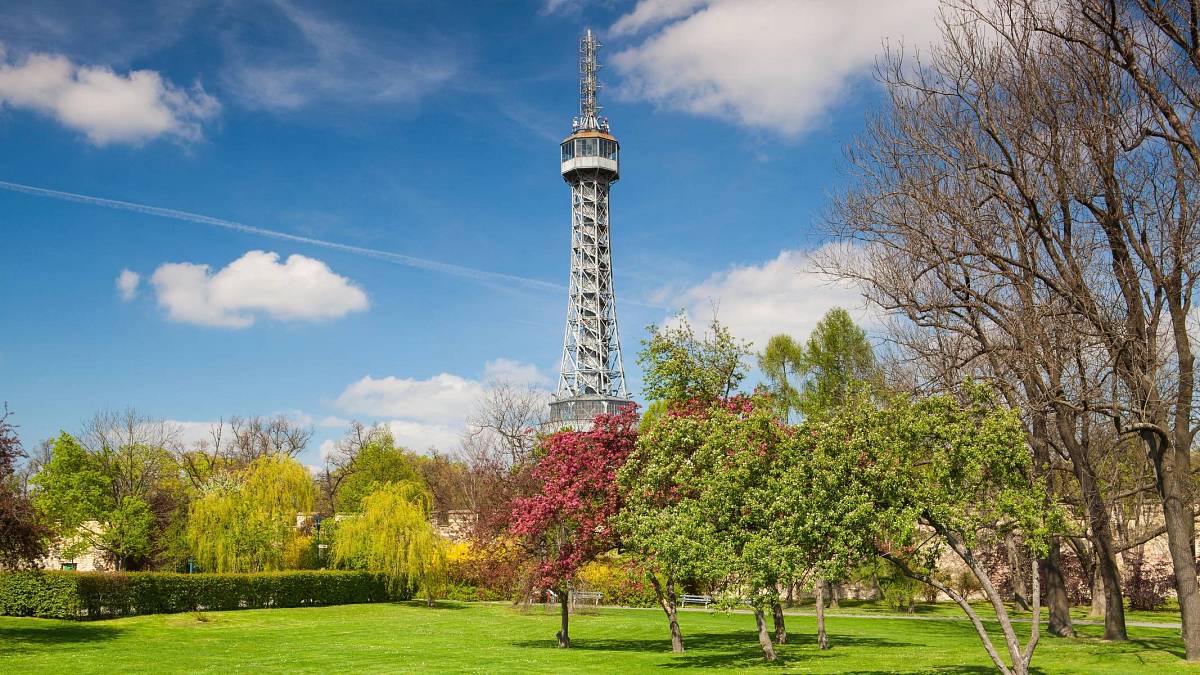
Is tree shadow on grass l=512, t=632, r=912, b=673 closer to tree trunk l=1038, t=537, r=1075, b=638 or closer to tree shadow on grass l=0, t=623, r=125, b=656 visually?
tree trunk l=1038, t=537, r=1075, b=638

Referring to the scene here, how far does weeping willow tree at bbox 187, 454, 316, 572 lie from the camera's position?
4188cm

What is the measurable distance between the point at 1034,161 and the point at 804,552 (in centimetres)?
1045

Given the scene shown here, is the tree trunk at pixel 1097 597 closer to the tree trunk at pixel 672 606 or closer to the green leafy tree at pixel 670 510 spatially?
the tree trunk at pixel 672 606

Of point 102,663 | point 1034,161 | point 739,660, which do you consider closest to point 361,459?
point 102,663

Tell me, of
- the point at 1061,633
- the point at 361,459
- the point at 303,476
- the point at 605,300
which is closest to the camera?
the point at 1061,633

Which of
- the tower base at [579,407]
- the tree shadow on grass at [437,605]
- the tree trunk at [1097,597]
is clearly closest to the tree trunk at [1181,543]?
the tree trunk at [1097,597]

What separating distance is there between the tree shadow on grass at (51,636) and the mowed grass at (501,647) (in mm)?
36

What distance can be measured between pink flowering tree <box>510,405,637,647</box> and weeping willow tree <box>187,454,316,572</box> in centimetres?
2364

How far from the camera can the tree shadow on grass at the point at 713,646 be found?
67.2ft

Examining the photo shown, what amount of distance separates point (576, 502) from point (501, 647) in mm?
5491

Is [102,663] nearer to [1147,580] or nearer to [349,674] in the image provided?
[349,674]

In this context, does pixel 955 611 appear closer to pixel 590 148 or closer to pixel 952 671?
pixel 952 671

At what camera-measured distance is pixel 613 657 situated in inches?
864

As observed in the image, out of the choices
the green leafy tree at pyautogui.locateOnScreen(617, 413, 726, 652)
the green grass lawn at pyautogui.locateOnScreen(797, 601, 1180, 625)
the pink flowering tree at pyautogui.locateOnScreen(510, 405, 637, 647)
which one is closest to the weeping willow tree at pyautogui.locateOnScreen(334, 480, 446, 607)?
the green grass lawn at pyautogui.locateOnScreen(797, 601, 1180, 625)
